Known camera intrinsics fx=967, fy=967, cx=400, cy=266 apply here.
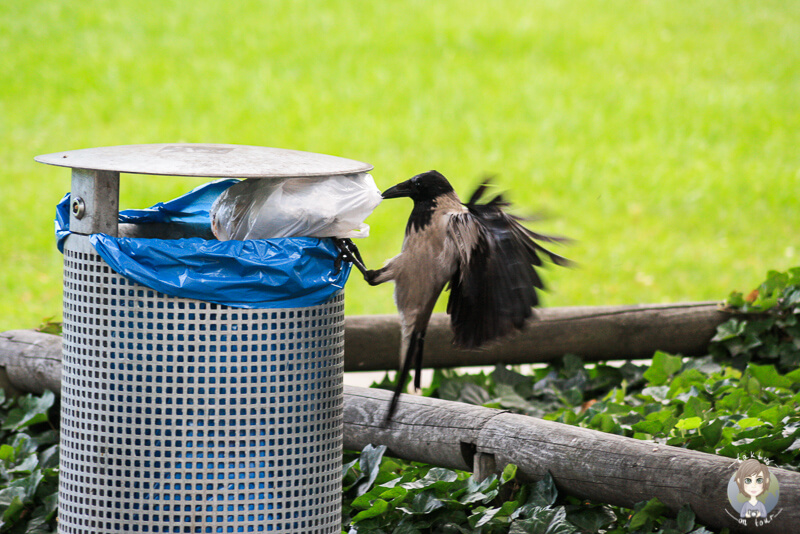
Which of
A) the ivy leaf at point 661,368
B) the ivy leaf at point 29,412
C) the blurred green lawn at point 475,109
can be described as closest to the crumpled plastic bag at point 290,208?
the ivy leaf at point 29,412

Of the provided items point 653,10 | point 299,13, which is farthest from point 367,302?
point 653,10

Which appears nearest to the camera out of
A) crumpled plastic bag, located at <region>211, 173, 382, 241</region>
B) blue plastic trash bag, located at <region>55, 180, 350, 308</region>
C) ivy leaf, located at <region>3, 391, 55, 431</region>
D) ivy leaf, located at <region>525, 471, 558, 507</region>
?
blue plastic trash bag, located at <region>55, 180, 350, 308</region>

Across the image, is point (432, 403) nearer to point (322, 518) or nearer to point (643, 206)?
point (322, 518)

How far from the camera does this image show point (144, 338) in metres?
2.36

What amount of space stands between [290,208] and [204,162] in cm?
25

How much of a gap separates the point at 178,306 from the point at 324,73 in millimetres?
9331

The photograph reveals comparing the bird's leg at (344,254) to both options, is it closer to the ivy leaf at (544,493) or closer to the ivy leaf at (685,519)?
the ivy leaf at (544,493)

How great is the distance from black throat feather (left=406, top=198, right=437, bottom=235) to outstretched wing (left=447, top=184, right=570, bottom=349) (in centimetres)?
7

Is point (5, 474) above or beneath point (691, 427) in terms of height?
beneath

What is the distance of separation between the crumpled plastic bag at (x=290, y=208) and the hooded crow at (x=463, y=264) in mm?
90

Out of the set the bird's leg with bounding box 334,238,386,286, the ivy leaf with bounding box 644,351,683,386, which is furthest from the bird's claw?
the ivy leaf with bounding box 644,351,683,386

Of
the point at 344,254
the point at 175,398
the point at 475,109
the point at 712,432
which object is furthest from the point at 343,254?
the point at 475,109

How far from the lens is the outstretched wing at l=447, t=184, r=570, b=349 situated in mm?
2619

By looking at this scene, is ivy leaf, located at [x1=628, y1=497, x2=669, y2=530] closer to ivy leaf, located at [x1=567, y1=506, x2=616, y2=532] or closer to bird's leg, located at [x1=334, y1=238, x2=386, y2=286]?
ivy leaf, located at [x1=567, y1=506, x2=616, y2=532]
